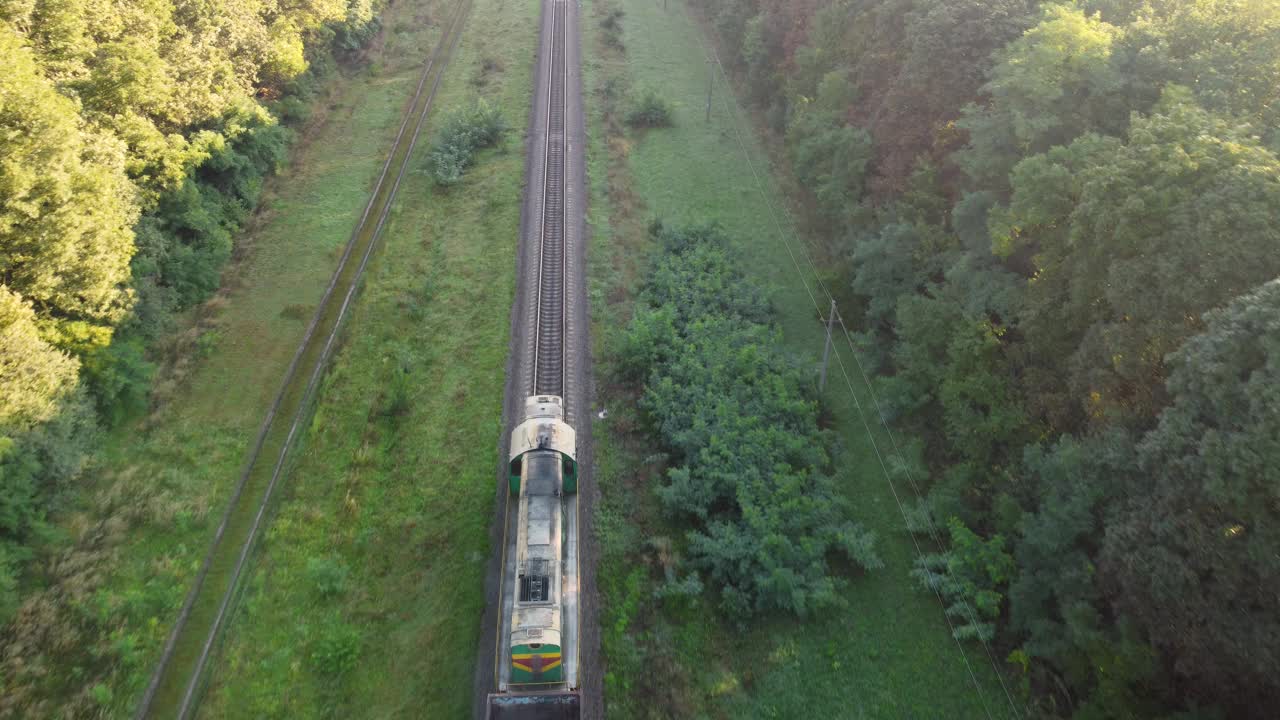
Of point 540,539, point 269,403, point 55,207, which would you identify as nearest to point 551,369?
point 540,539

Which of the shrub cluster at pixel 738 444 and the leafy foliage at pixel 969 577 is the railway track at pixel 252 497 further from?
the leafy foliage at pixel 969 577

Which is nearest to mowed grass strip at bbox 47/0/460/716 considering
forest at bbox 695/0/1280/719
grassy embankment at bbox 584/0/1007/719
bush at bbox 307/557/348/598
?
bush at bbox 307/557/348/598

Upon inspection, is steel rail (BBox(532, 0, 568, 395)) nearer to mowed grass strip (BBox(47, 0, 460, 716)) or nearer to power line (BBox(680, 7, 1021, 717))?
mowed grass strip (BBox(47, 0, 460, 716))

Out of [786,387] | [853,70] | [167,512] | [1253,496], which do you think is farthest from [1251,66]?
[167,512]

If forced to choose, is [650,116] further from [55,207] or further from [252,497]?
[252,497]

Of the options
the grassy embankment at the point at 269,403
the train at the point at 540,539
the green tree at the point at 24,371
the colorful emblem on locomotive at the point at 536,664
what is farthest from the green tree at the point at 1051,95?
the green tree at the point at 24,371

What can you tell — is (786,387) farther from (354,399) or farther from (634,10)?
(634,10)
